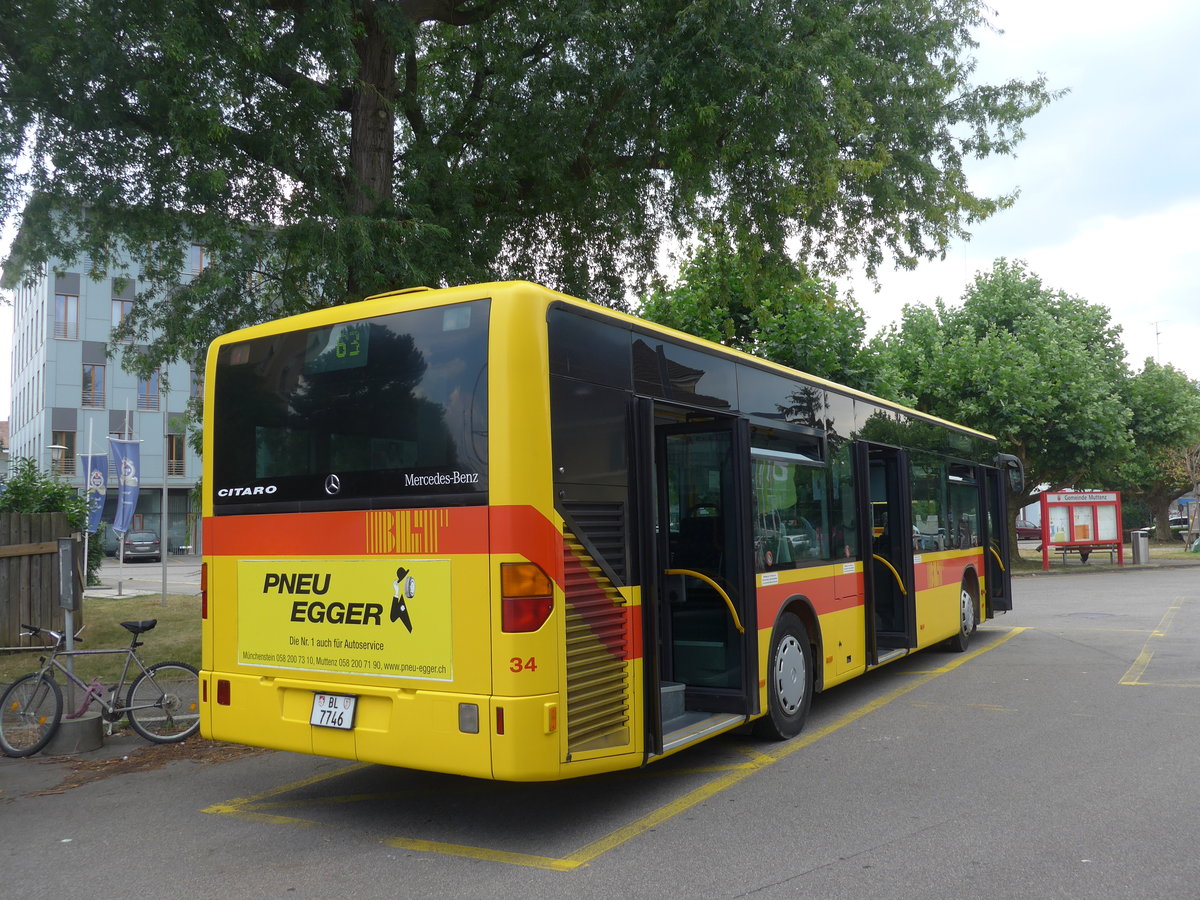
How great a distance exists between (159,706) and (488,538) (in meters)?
4.53

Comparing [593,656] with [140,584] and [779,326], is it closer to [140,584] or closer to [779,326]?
[779,326]

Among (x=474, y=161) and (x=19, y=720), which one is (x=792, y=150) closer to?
(x=474, y=161)

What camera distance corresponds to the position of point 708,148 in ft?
35.6

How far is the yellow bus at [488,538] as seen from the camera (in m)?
5.09

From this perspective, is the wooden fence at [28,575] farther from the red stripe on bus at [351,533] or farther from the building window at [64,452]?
the building window at [64,452]

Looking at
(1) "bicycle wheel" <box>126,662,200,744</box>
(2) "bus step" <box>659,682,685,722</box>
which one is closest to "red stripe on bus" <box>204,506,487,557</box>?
(2) "bus step" <box>659,682,685,722</box>

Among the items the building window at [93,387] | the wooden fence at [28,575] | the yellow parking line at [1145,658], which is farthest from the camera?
the building window at [93,387]

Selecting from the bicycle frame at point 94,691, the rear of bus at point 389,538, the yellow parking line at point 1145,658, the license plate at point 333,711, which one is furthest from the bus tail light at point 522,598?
the yellow parking line at point 1145,658

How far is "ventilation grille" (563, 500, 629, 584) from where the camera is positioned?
5.39 m

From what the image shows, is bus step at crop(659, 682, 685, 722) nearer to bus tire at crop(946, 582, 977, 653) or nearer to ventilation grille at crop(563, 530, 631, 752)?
ventilation grille at crop(563, 530, 631, 752)

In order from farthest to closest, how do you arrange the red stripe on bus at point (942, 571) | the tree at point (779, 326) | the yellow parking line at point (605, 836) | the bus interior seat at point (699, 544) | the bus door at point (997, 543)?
the tree at point (779, 326)
the bus door at point (997, 543)
the red stripe on bus at point (942, 571)
the bus interior seat at point (699, 544)
the yellow parking line at point (605, 836)

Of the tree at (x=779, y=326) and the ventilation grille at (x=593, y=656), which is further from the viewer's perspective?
the tree at (x=779, y=326)

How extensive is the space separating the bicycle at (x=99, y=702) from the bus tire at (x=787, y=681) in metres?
4.48

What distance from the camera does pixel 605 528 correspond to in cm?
557
